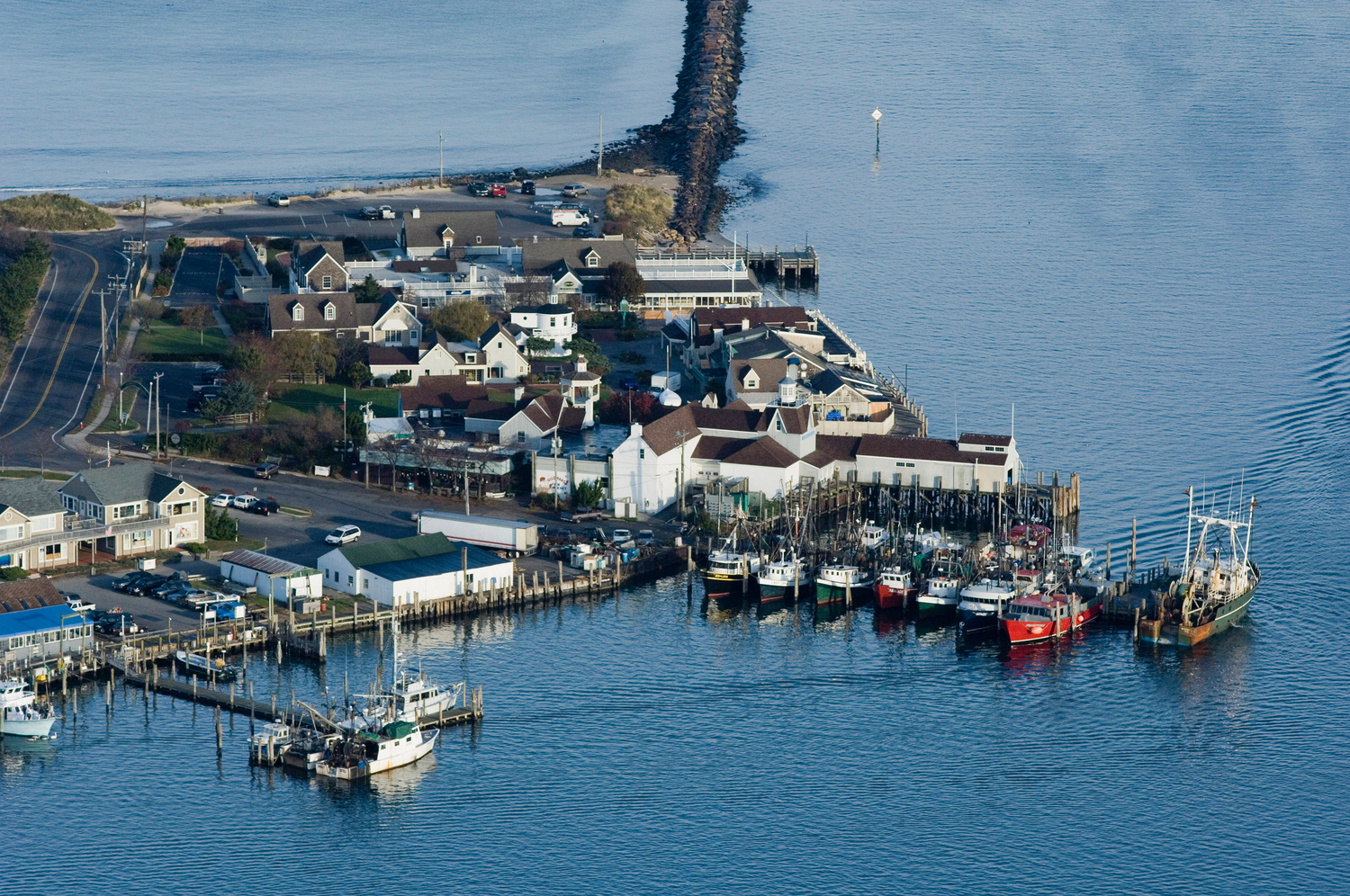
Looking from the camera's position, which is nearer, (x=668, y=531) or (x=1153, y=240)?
(x=668, y=531)

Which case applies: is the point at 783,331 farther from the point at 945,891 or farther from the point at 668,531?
the point at 945,891

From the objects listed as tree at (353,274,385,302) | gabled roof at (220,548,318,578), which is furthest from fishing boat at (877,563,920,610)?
tree at (353,274,385,302)

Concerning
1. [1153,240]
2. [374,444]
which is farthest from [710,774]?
[1153,240]

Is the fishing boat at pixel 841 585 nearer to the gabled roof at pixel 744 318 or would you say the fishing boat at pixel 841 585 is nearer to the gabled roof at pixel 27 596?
the gabled roof at pixel 27 596

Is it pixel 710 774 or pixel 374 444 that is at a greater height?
pixel 374 444

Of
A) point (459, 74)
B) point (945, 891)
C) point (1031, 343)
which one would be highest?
point (459, 74)

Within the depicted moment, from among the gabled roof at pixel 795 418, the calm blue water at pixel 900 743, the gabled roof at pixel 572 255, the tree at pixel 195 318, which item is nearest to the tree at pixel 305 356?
the tree at pixel 195 318
